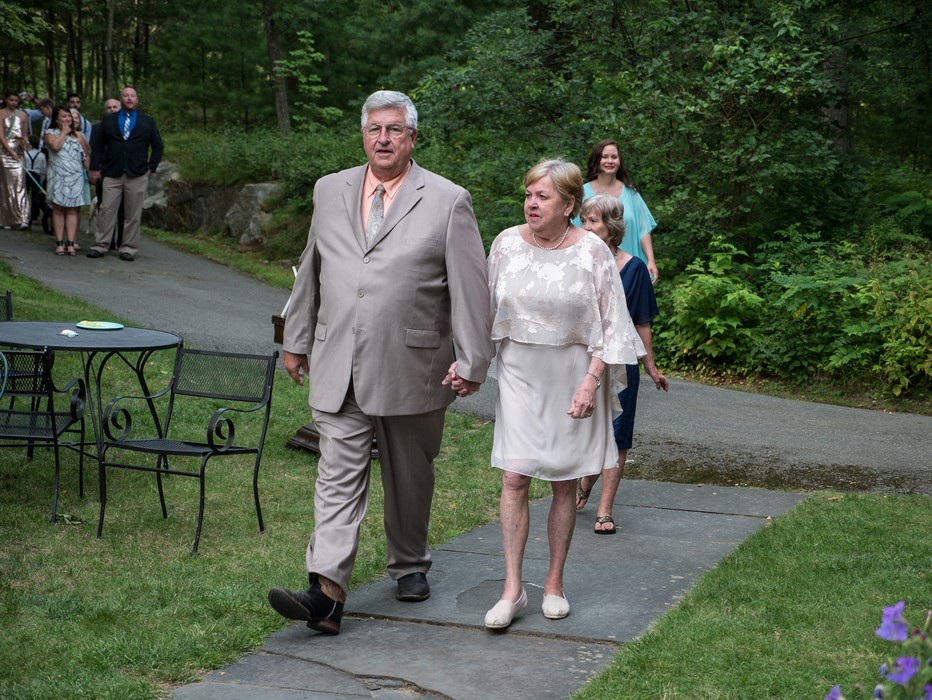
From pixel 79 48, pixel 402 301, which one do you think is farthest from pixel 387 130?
pixel 79 48

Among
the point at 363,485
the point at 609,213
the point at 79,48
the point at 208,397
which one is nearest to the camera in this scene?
the point at 363,485

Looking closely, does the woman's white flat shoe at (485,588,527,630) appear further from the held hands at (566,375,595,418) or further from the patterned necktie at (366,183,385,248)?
the patterned necktie at (366,183,385,248)

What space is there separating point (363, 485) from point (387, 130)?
1455 millimetres

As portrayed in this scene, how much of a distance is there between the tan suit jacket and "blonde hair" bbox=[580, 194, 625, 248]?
4.37 ft

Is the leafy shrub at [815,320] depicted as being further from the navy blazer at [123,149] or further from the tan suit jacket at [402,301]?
the navy blazer at [123,149]

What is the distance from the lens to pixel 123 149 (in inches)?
605

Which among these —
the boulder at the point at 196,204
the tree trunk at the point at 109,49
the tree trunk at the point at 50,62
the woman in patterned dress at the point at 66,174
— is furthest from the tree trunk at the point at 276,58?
the tree trunk at the point at 50,62

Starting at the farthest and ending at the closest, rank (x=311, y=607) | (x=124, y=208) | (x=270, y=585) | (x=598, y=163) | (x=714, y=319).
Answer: (x=124, y=208) → (x=714, y=319) → (x=598, y=163) → (x=270, y=585) → (x=311, y=607)

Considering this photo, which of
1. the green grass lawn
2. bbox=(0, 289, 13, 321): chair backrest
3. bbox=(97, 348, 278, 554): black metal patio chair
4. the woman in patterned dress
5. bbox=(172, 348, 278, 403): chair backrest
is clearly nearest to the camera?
the green grass lawn

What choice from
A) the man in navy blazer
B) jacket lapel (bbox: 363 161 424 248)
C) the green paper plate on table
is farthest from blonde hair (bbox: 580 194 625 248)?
the man in navy blazer

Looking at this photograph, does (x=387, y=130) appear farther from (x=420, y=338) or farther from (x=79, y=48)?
(x=79, y=48)

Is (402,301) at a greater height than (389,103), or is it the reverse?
(389,103)

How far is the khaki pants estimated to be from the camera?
607 inches

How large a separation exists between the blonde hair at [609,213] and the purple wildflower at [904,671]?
4.06 metres
